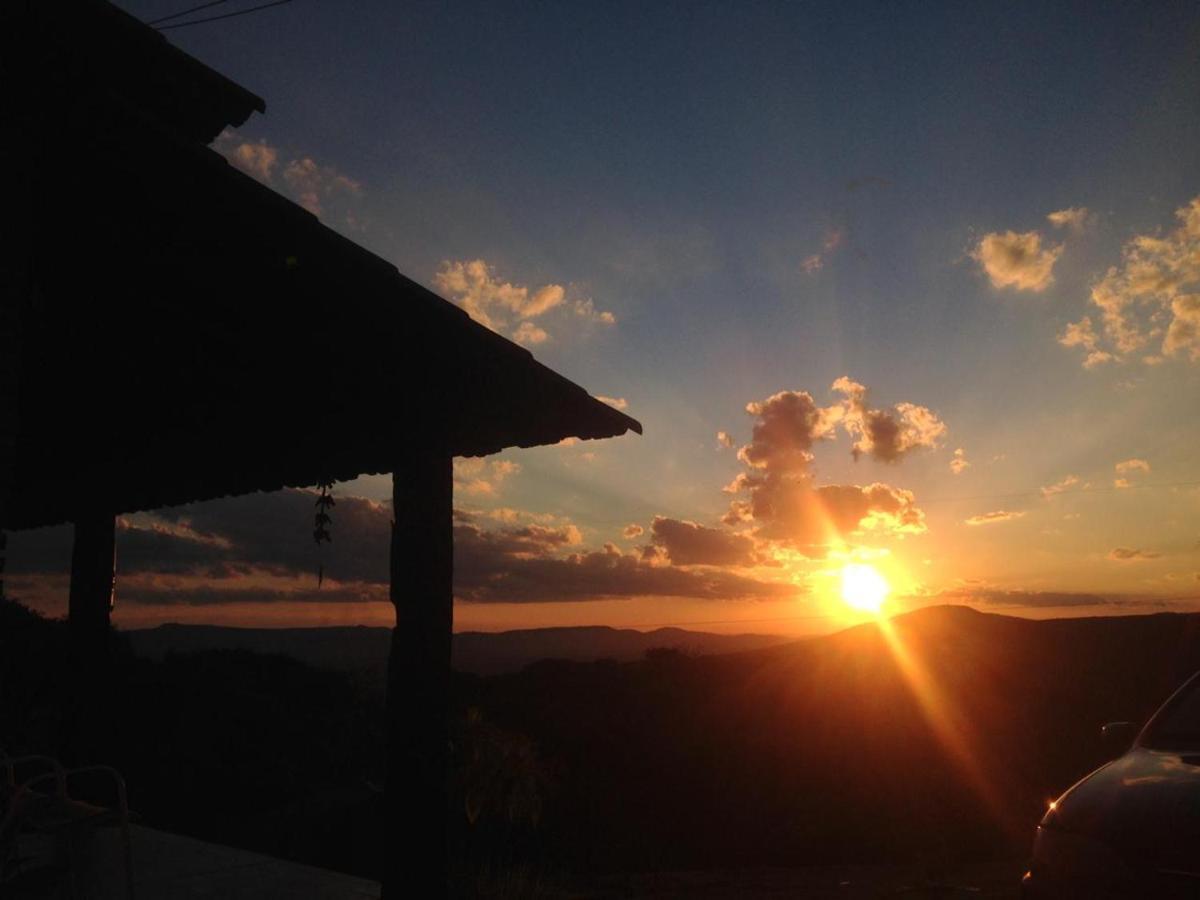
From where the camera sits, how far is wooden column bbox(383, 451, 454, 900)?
462 cm

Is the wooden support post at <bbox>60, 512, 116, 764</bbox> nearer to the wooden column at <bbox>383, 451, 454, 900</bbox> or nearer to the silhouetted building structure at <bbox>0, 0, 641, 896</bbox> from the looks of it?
the silhouetted building structure at <bbox>0, 0, 641, 896</bbox>

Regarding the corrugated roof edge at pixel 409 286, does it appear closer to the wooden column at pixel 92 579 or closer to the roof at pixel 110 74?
the roof at pixel 110 74

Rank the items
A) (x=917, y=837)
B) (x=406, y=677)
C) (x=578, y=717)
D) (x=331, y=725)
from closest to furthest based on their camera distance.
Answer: (x=406, y=677)
(x=917, y=837)
(x=331, y=725)
(x=578, y=717)

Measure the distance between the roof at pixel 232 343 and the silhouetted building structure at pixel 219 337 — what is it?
11 millimetres

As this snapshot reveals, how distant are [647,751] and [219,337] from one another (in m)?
14.8

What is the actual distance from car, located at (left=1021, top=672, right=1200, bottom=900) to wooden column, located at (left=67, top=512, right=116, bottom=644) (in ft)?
26.9

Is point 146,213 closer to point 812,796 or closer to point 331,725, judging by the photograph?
point 331,725

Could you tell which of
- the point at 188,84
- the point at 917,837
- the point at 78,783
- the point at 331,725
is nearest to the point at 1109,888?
the point at 188,84

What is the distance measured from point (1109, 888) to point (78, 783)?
402 inches

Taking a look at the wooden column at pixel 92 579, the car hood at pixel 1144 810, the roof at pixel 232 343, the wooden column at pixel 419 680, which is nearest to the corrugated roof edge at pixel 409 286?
the roof at pixel 232 343

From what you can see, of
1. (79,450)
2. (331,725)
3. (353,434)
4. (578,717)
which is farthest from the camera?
(578,717)

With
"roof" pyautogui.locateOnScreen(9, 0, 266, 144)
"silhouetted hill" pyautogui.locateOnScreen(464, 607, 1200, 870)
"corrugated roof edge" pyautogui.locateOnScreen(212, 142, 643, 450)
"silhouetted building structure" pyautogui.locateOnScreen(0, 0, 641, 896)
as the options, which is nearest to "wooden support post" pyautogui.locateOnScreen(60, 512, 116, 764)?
"silhouetted building structure" pyautogui.locateOnScreen(0, 0, 641, 896)

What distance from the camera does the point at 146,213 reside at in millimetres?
3092

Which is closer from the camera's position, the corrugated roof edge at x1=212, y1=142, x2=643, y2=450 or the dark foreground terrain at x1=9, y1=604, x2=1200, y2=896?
the corrugated roof edge at x1=212, y1=142, x2=643, y2=450
